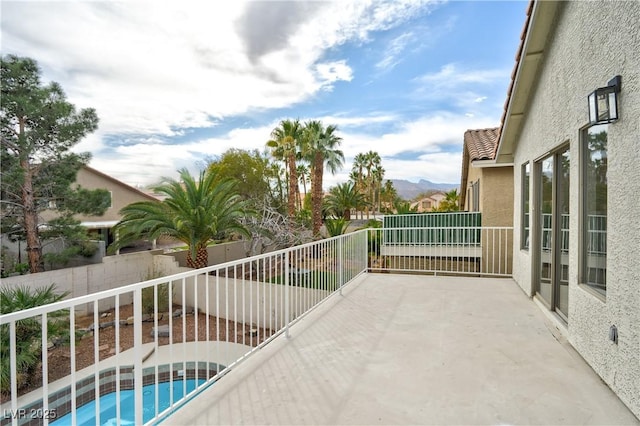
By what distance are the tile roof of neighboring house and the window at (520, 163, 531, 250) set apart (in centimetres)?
225

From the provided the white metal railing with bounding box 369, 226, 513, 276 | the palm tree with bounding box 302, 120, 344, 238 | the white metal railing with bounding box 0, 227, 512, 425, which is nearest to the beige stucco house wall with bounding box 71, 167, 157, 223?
the palm tree with bounding box 302, 120, 344, 238

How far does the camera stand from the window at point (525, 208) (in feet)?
19.9

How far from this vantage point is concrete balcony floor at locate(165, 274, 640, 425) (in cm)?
243

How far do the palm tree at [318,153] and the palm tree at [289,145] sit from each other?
688 mm

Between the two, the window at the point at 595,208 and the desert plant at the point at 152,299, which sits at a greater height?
the window at the point at 595,208

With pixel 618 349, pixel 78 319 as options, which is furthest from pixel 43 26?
pixel 618 349

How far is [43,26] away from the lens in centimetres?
778

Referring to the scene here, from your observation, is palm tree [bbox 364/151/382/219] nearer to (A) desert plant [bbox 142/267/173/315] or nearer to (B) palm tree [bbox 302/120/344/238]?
(B) palm tree [bbox 302/120/344/238]

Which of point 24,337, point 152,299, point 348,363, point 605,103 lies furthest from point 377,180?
point 348,363

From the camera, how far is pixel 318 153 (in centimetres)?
1764

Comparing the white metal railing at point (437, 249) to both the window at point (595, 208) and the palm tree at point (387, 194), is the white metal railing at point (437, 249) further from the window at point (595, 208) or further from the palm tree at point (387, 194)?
the palm tree at point (387, 194)

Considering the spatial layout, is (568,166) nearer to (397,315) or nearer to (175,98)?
(397,315)

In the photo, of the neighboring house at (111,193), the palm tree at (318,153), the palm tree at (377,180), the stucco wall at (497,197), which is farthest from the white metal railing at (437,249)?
the palm tree at (377,180)

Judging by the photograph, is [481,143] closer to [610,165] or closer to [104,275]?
[610,165]
